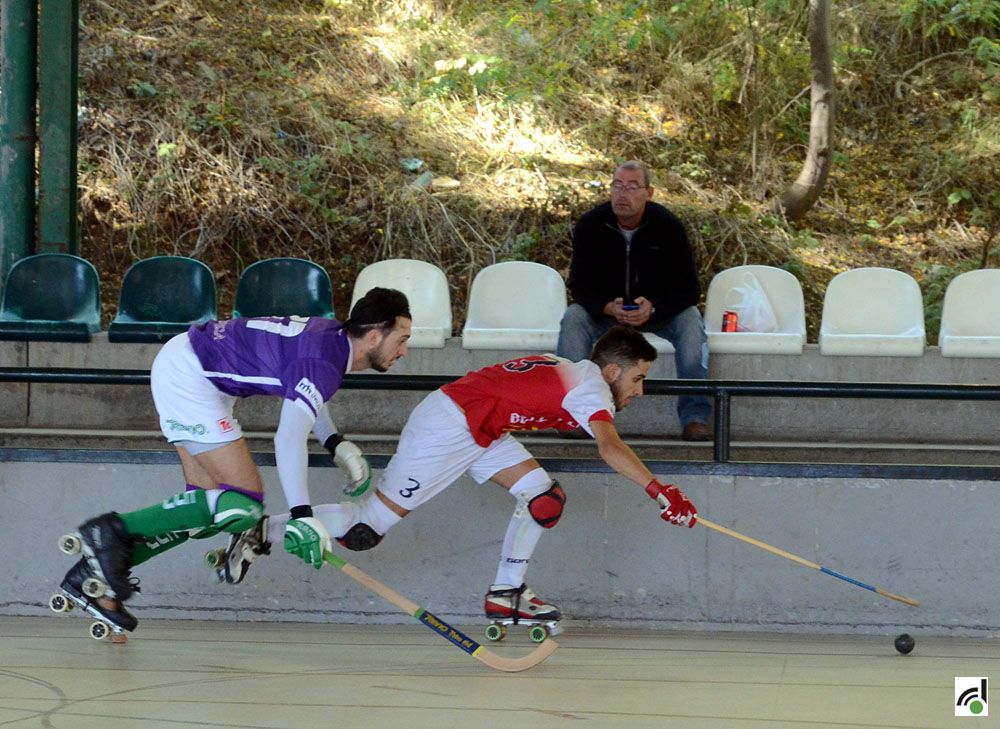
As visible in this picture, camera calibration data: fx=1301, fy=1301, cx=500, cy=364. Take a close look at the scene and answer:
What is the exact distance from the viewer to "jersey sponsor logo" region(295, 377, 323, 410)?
4559 mm

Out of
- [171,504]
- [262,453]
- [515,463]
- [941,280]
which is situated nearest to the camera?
[171,504]

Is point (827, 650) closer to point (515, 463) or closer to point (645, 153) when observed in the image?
point (515, 463)

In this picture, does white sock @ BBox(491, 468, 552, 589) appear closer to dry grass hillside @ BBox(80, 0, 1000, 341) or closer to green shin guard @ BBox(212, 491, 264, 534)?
green shin guard @ BBox(212, 491, 264, 534)

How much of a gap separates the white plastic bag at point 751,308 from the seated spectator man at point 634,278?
0.50 metres

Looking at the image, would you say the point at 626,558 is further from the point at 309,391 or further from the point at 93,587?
the point at 93,587

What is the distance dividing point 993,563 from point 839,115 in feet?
31.1

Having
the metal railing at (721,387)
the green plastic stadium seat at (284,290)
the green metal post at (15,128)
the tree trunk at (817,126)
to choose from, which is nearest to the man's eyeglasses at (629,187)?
the metal railing at (721,387)

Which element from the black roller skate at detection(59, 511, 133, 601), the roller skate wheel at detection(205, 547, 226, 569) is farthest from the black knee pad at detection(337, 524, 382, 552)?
the black roller skate at detection(59, 511, 133, 601)

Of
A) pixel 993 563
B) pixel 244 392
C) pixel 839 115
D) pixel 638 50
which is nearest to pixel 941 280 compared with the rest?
pixel 839 115

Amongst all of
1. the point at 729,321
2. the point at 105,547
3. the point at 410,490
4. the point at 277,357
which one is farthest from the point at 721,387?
the point at 105,547

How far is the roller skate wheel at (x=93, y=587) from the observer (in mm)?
4746

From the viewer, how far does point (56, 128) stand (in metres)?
8.26

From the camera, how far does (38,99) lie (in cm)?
849

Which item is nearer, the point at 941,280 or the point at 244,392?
the point at 244,392
